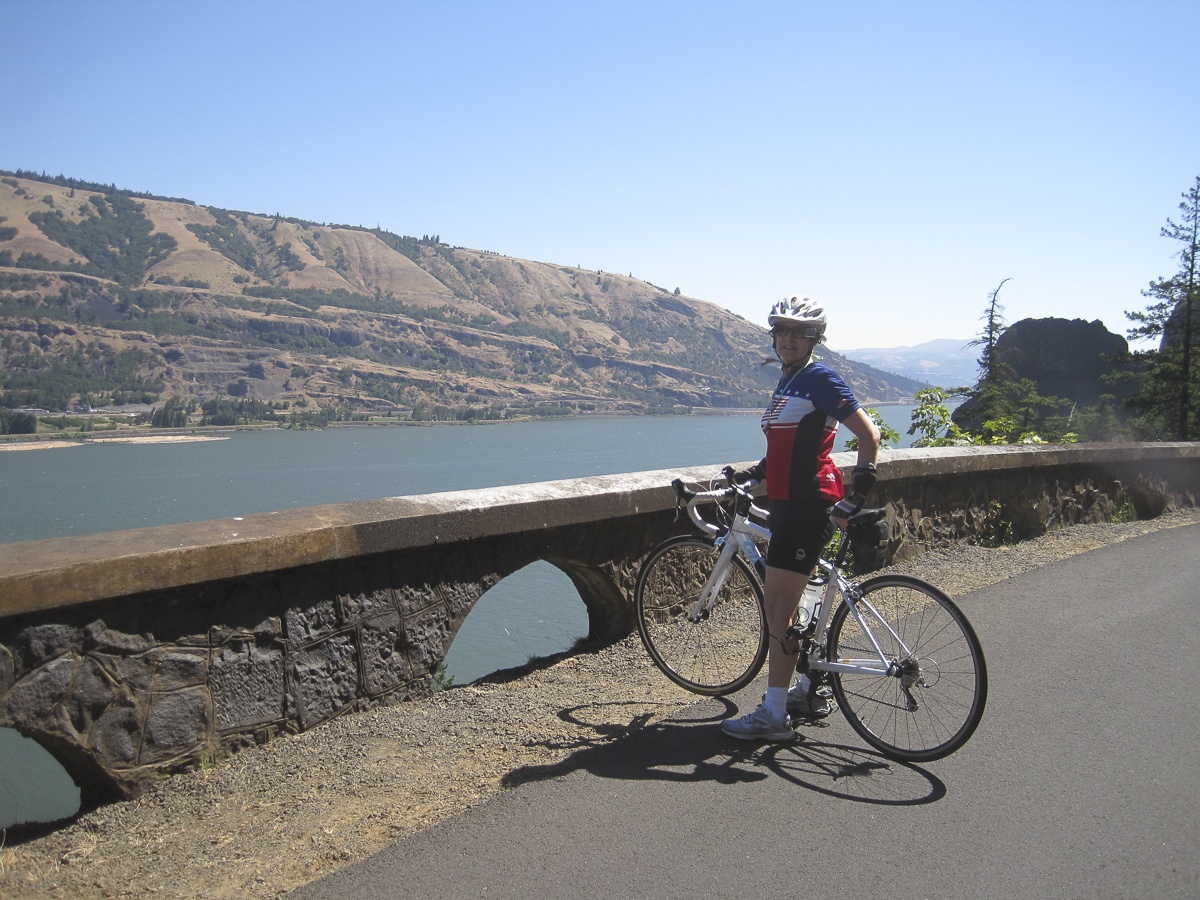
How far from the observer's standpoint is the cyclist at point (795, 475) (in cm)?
367

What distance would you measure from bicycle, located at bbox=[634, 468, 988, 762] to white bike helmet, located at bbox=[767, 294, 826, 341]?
2.58ft

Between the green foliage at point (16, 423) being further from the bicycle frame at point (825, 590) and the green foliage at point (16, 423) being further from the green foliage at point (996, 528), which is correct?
the bicycle frame at point (825, 590)

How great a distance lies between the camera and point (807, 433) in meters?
3.72

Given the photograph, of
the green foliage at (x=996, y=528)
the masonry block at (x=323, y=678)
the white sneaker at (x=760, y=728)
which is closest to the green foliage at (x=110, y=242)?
the green foliage at (x=996, y=528)

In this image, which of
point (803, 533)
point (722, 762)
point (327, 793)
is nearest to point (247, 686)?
point (327, 793)

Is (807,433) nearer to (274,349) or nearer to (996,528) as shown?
(996,528)

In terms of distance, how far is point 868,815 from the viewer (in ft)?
10.3

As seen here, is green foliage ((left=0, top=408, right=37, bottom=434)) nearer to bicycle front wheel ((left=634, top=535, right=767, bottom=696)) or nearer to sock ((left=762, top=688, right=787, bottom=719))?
bicycle front wheel ((left=634, top=535, right=767, bottom=696))

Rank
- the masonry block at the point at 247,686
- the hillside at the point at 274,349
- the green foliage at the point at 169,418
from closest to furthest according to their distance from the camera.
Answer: the masonry block at the point at 247,686 → the green foliage at the point at 169,418 → the hillside at the point at 274,349

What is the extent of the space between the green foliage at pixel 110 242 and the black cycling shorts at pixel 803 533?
179 m

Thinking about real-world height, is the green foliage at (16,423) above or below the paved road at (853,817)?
above

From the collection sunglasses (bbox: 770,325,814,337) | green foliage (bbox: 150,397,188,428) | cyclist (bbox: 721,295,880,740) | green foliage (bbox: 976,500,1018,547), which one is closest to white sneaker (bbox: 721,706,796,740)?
cyclist (bbox: 721,295,880,740)

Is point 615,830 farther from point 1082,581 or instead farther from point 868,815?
point 1082,581

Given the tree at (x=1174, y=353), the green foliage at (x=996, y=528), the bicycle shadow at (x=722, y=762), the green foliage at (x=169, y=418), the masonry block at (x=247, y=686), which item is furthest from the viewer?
the green foliage at (x=169, y=418)
